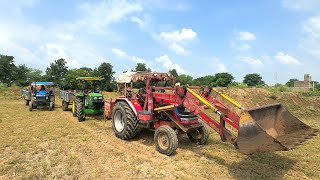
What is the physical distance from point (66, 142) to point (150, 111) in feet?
9.81

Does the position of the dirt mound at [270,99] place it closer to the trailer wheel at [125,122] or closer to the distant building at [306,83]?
the trailer wheel at [125,122]

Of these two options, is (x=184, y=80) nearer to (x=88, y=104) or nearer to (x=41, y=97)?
(x=88, y=104)

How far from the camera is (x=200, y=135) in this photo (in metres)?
9.10

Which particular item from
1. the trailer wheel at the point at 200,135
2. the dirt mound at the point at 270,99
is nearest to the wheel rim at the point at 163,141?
the trailer wheel at the point at 200,135

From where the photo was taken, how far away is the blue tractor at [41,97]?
17.7m

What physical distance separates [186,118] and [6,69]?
63748 millimetres

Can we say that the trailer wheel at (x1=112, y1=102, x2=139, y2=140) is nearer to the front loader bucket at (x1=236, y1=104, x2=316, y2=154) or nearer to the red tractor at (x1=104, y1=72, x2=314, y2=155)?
the red tractor at (x1=104, y1=72, x2=314, y2=155)

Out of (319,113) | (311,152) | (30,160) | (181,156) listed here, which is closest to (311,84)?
(319,113)

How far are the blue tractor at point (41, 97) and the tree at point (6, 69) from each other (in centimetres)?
4822

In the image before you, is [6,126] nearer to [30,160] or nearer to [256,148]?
[30,160]

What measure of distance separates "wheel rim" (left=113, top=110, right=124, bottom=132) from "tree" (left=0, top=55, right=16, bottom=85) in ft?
193

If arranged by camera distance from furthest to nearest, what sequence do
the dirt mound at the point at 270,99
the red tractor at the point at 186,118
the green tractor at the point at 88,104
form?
the dirt mound at the point at 270,99 < the green tractor at the point at 88,104 < the red tractor at the point at 186,118

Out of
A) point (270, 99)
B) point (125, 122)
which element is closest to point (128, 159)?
point (125, 122)

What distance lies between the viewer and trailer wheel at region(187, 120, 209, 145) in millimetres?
8992
